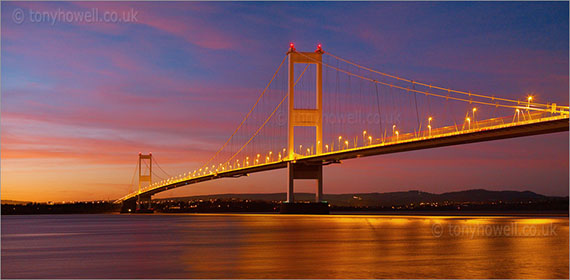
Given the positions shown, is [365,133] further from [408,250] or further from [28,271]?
[28,271]

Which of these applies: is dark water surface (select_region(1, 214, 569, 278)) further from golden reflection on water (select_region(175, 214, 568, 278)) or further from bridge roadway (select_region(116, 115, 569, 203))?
bridge roadway (select_region(116, 115, 569, 203))

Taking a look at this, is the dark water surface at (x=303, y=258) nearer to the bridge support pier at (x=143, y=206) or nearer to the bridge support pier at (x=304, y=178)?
the bridge support pier at (x=304, y=178)

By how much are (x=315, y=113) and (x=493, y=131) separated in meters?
21.7

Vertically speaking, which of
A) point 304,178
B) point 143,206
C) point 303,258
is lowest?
point 303,258

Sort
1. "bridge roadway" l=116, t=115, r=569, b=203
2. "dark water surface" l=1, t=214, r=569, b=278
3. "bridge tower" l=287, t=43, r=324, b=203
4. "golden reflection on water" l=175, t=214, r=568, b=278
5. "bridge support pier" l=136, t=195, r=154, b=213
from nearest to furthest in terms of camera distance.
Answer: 1. "golden reflection on water" l=175, t=214, r=568, b=278
2. "dark water surface" l=1, t=214, r=569, b=278
3. "bridge roadway" l=116, t=115, r=569, b=203
4. "bridge tower" l=287, t=43, r=324, b=203
5. "bridge support pier" l=136, t=195, r=154, b=213

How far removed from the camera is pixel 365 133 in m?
56.2

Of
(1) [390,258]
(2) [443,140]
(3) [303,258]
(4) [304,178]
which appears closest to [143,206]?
(4) [304,178]

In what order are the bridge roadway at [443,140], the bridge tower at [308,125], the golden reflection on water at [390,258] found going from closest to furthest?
the golden reflection on water at [390,258], the bridge roadway at [443,140], the bridge tower at [308,125]

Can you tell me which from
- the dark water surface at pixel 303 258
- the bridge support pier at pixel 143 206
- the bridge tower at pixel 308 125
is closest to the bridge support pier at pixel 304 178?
the bridge tower at pixel 308 125

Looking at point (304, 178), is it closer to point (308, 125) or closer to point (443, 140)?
point (308, 125)

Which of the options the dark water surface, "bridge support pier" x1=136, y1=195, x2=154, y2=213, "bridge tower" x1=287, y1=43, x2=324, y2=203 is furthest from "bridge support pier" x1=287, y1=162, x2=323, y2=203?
"bridge support pier" x1=136, y1=195, x2=154, y2=213

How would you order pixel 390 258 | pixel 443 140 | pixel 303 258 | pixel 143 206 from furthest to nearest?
pixel 143 206 < pixel 443 140 < pixel 303 258 < pixel 390 258

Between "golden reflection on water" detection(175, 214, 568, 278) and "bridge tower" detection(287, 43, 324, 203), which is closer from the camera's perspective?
"golden reflection on water" detection(175, 214, 568, 278)

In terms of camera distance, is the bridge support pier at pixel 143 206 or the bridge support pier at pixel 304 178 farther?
the bridge support pier at pixel 143 206
